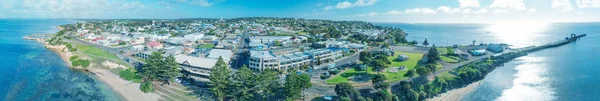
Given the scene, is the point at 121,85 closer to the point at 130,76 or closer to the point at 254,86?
the point at 130,76

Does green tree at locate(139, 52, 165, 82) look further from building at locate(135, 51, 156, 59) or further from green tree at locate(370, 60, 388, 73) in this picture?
green tree at locate(370, 60, 388, 73)

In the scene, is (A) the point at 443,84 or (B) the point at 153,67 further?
(B) the point at 153,67

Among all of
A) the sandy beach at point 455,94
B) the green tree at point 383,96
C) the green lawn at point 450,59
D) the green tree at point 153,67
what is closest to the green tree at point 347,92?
the green tree at point 383,96

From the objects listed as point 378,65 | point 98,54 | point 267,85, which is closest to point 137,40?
point 98,54

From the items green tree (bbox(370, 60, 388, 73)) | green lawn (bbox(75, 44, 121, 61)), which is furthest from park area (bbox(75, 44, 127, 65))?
green tree (bbox(370, 60, 388, 73))

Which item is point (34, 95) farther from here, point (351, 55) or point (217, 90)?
point (351, 55)
